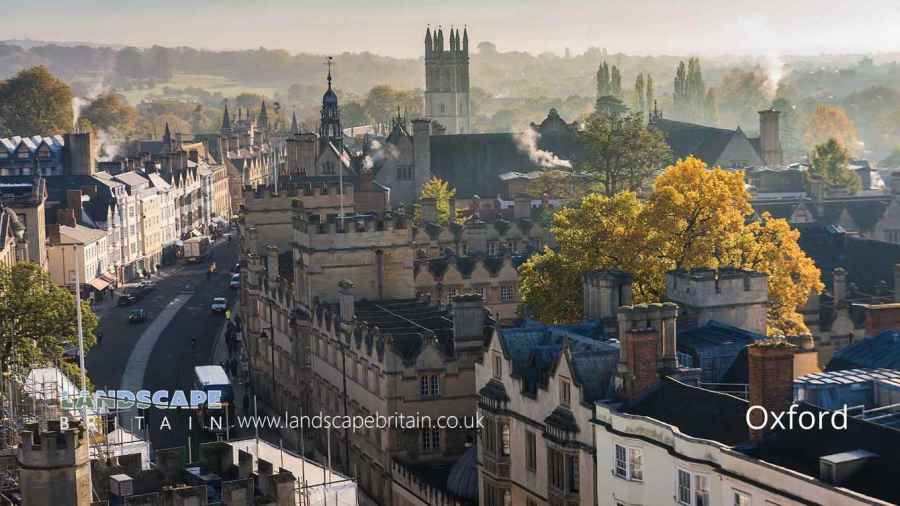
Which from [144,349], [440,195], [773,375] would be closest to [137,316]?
[144,349]

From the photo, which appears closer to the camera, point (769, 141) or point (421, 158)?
point (421, 158)

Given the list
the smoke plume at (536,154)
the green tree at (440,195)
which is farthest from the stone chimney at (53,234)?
the smoke plume at (536,154)

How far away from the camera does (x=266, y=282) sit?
9450 cm

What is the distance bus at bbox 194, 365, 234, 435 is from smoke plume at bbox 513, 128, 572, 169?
197ft

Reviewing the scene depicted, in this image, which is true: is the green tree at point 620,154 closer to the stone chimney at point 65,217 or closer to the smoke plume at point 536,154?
the smoke plume at point 536,154

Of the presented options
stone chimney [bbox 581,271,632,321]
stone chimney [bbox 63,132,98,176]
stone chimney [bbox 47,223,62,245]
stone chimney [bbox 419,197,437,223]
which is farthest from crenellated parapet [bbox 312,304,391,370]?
stone chimney [bbox 63,132,98,176]

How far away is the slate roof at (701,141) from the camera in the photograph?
164m

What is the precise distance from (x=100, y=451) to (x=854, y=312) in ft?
133

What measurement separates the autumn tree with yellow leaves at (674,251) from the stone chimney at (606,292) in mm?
11186

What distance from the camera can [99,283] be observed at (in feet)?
480

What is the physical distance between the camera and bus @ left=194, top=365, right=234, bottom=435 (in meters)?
83.8

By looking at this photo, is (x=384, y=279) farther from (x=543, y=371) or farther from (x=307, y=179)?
(x=307, y=179)

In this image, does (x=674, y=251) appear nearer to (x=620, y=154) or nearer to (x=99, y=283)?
(x=620, y=154)

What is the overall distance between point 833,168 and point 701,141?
16.6m
